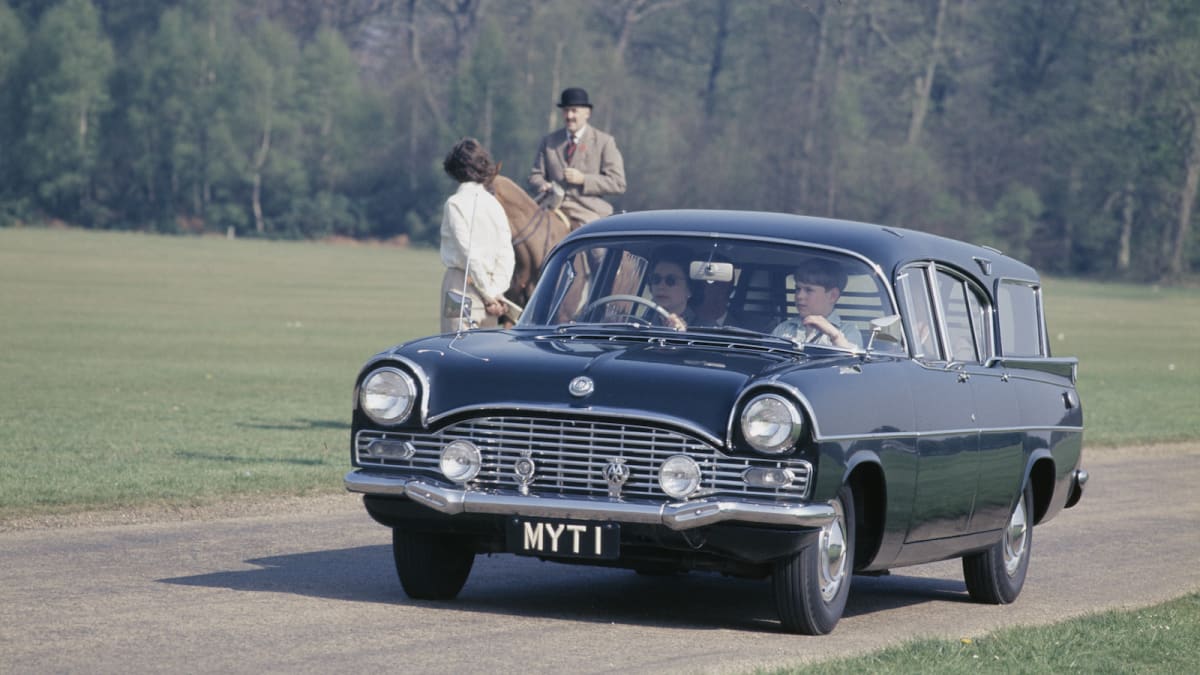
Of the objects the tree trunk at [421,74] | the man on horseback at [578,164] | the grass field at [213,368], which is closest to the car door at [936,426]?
the grass field at [213,368]

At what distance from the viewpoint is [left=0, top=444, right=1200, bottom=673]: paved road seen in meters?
7.38

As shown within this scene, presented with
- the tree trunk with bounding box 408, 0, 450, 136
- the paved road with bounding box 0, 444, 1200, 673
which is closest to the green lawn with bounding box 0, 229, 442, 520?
the paved road with bounding box 0, 444, 1200, 673

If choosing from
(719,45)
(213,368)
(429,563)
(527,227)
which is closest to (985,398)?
(429,563)

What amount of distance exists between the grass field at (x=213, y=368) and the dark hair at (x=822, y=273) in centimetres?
492

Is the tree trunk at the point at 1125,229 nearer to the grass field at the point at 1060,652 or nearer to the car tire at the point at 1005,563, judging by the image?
the car tire at the point at 1005,563

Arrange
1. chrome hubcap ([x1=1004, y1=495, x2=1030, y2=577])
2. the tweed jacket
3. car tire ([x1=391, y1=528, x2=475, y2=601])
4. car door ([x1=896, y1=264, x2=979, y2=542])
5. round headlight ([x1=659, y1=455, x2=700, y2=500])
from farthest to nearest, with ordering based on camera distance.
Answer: the tweed jacket
chrome hubcap ([x1=1004, y1=495, x2=1030, y2=577])
car door ([x1=896, y1=264, x2=979, y2=542])
car tire ([x1=391, y1=528, x2=475, y2=601])
round headlight ([x1=659, y1=455, x2=700, y2=500])

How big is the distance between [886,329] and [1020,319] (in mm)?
1804

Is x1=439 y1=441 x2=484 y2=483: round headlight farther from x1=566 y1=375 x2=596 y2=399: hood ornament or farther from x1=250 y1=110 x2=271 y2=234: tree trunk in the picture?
x1=250 y1=110 x2=271 y2=234: tree trunk

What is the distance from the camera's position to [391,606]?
8.66 meters

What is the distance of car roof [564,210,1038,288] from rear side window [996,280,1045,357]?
0.52m

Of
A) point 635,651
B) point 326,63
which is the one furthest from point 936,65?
point 635,651

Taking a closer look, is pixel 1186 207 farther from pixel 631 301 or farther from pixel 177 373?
pixel 631 301

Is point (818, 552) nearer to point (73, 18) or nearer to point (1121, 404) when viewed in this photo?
point (1121, 404)

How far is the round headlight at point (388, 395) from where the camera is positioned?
8.32 metres
